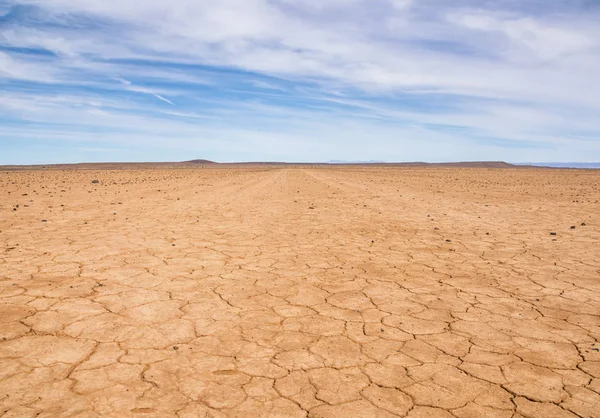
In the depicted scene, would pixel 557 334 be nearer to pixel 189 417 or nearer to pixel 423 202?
pixel 189 417

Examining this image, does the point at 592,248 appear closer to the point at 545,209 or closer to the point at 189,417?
the point at 545,209

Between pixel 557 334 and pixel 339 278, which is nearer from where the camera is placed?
pixel 557 334

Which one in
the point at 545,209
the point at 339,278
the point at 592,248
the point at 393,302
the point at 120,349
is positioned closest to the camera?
the point at 120,349

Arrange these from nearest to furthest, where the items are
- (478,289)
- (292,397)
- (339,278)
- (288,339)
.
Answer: (292,397) < (288,339) < (478,289) < (339,278)

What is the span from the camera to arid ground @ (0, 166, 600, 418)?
231cm

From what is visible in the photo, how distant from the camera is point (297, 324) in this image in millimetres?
3340

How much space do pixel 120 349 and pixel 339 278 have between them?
250 cm

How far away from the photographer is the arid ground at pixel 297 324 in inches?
91.1

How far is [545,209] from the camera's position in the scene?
1075 centimetres

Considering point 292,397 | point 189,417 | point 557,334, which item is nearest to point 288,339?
point 292,397

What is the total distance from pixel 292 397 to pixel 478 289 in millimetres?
2774

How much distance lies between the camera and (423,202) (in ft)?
39.9

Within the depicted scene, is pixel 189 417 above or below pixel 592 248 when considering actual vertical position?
below

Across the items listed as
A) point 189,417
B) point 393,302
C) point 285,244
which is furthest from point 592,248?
point 189,417
